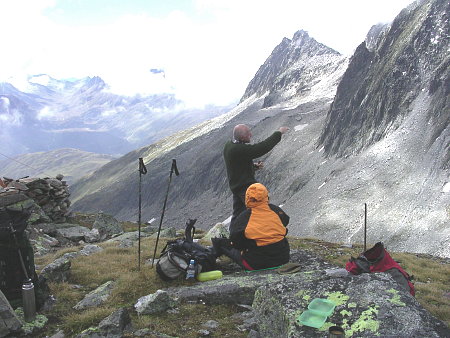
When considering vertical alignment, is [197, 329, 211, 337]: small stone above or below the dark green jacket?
below

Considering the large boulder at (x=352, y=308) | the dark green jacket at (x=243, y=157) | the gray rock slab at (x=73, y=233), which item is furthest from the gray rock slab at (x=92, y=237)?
the large boulder at (x=352, y=308)

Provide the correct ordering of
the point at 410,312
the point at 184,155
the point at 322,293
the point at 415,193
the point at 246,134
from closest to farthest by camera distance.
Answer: the point at 410,312
the point at 322,293
the point at 246,134
the point at 415,193
the point at 184,155

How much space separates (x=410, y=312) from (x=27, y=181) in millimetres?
26575

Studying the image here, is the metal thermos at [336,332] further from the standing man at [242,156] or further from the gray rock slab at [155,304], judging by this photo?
the standing man at [242,156]

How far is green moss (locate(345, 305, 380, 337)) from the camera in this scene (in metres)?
4.62

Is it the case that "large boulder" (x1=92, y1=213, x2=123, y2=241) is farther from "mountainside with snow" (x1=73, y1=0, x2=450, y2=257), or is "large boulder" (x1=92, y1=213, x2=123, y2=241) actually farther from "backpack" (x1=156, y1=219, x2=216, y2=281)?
"mountainside with snow" (x1=73, y1=0, x2=450, y2=257)

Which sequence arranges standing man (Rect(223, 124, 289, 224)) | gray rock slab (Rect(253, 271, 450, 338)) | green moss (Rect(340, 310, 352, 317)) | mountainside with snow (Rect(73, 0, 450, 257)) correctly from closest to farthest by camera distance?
gray rock slab (Rect(253, 271, 450, 338)) < green moss (Rect(340, 310, 352, 317)) < standing man (Rect(223, 124, 289, 224)) < mountainside with snow (Rect(73, 0, 450, 257))

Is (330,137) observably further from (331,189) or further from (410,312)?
(410,312)

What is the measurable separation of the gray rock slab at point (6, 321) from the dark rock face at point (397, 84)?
74.6m

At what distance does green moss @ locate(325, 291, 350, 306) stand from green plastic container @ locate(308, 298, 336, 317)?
92 mm

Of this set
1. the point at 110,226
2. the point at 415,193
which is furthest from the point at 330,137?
the point at 110,226

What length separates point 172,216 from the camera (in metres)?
128

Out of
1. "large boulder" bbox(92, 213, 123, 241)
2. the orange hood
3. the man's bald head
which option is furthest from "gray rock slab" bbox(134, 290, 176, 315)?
"large boulder" bbox(92, 213, 123, 241)

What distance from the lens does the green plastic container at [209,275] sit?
373 inches
